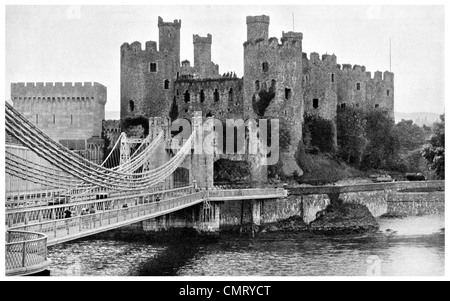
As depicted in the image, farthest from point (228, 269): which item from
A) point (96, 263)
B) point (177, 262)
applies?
point (96, 263)

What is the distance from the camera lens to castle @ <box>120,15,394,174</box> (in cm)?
3397

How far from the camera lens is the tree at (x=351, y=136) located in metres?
35.8

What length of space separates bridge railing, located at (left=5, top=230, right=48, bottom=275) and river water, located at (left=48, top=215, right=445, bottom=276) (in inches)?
266

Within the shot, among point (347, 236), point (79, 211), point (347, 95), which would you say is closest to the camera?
point (79, 211)

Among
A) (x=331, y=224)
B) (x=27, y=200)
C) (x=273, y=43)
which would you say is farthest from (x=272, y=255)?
(x=273, y=43)

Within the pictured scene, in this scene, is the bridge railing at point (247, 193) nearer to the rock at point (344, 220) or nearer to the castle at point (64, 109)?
the rock at point (344, 220)

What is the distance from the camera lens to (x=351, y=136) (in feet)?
118

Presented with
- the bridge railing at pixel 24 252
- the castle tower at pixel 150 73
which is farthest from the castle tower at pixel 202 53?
the bridge railing at pixel 24 252

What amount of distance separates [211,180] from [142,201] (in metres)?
5.87

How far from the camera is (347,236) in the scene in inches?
1069

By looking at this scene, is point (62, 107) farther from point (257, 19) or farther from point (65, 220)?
point (65, 220)

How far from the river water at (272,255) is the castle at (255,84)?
752 centimetres

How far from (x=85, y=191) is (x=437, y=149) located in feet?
40.3
